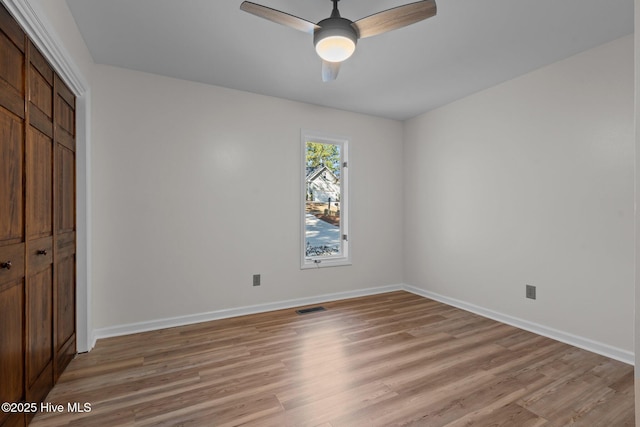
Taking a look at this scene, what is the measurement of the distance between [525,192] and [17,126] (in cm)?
401

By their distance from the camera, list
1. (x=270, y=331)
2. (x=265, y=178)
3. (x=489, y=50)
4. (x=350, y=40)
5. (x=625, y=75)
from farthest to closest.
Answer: (x=265, y=178) < (x=270, y=331) < (x=489, y=50) < (x=625, y=75) < (x=350, y=40)

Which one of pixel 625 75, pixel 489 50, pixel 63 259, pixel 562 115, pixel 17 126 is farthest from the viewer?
pixel 562 115

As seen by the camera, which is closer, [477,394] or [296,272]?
[477,394]

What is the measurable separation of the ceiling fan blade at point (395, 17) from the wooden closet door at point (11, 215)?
1851 mm

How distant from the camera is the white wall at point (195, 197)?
9.75 ft

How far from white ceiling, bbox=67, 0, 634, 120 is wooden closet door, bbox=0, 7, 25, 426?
881 mm

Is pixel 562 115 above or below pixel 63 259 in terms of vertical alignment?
above

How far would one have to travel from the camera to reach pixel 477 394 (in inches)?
78.6

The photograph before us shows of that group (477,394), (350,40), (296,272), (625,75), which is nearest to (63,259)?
(296,272)

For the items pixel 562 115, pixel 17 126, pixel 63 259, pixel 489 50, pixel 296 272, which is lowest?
pixel 296 272

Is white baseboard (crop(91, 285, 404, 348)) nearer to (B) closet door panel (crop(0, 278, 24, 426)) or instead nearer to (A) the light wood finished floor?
→ (A) the light wood finished floor

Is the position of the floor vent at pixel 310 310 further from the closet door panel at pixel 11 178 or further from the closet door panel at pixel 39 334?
the closet door panel at pixel 11 178

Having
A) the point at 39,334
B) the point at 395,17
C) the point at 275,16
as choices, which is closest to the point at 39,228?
the point at 39,334

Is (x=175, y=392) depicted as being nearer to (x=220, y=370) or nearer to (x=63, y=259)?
(x=220, y=370)
